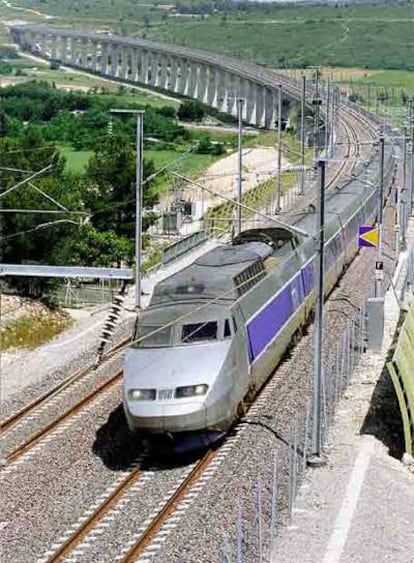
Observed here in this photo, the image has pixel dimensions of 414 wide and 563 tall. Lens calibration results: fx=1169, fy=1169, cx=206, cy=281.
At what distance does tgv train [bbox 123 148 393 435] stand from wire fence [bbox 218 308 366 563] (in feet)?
→ 3.16

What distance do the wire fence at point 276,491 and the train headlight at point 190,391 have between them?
1354 mm

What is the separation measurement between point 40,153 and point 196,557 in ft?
82.0

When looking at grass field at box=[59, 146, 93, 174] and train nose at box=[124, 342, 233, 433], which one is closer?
train nose at box=[124, 342, 233, 433]

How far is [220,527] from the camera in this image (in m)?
14.0

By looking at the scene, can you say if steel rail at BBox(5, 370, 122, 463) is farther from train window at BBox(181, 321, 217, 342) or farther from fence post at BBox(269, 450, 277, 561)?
fence post at BBox(269, 450, 277, 561)

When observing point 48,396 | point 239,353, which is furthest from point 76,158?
point 239,353

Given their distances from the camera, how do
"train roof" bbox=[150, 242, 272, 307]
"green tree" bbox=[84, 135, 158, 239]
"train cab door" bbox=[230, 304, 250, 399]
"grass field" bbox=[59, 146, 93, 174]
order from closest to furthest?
"train cab door" bbox=[230, 304, 250, 399] < "train roof" bbox=[150, 242, 272, 307] < "green tree" bbox=[84, 135, 158, 239] < "grass field" bbox=[59, 146, 93, 174]

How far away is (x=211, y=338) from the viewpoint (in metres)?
17.1

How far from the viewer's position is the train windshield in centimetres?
1708

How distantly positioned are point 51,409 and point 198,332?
4304 millimetres

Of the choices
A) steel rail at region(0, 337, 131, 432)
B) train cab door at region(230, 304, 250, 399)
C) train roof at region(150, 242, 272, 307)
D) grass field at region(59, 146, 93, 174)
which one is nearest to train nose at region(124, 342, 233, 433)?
train cab door at region(230, 304, 250, 399)

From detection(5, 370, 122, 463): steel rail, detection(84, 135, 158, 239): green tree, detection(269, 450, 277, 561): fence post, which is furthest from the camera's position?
detection(84, 135, 158, 239): green tree

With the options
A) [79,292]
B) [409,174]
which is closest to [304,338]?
[79,292]

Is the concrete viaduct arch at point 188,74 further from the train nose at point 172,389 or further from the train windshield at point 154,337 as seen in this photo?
the train nose at point 172,389
